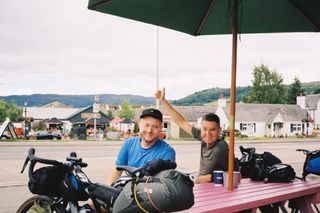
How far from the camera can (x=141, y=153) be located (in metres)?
3.66

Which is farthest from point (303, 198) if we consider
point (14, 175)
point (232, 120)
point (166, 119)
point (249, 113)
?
point (249, 113)

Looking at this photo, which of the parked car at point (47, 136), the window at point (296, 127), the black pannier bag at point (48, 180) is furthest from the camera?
the window at point (296, 127)

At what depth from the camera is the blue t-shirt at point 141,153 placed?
360cm

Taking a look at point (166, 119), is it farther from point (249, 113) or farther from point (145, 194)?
point (145, 194)

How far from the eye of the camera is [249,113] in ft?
221

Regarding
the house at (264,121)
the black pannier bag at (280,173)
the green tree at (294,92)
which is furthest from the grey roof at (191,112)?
the black pannier bag at (280,173)

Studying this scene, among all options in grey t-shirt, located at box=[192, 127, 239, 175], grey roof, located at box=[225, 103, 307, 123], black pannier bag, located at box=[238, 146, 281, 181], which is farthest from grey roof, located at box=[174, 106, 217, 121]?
grey t-shirt, located at box=[192, 127, 239, 175]

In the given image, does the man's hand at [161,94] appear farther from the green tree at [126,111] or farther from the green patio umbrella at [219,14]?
the green tree at [126,111]

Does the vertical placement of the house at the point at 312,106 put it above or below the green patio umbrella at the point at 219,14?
above

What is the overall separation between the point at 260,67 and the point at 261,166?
3487 inches

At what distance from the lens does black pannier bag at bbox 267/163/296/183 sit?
15.1 feet

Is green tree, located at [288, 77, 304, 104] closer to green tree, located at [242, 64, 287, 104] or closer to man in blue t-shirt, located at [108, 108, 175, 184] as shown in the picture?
green tree, located at [242, 64, 287, 104]

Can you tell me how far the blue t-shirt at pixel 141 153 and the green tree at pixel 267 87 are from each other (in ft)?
291

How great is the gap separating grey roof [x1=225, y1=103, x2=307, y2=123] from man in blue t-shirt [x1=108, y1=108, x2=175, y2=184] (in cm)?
6242
